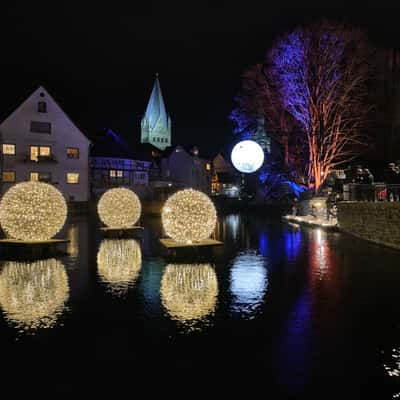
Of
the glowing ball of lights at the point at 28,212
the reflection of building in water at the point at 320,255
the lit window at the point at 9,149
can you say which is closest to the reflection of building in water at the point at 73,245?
the glowing ball of lights at the point at 28,212

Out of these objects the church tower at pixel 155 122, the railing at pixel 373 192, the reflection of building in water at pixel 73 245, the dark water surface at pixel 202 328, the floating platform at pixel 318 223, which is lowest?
the dark water surface at pixel 202 328

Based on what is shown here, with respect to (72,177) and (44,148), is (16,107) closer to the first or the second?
(44,148)

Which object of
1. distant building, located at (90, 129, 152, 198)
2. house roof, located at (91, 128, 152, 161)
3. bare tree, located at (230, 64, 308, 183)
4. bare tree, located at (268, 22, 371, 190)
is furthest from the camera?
house roof, located at (91, 128, 152, 161)

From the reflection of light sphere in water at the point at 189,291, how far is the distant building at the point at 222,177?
64.9m

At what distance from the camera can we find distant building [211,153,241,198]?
3093 inches

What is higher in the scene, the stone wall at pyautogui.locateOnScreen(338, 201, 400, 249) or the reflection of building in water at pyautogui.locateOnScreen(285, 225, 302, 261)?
the stone wall at pyautogui.locateOnScreen(338, 201, 400, 249)

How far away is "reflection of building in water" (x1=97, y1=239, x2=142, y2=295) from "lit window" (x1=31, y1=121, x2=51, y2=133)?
2786 cm

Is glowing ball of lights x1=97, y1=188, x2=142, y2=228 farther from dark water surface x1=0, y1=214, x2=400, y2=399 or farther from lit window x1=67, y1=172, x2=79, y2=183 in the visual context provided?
lit window x1=67, y1=172, x2=79, y2=183

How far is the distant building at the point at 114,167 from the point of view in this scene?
48.7m

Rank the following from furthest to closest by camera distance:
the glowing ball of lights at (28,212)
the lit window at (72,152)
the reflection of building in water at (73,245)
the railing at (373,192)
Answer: the lit window at (72,152) → the railing at (373,192) → the reflection of building in water at (73,245) → the glowing ball of lights at (28,212)

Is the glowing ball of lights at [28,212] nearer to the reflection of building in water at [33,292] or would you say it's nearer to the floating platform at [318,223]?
the reflection of building in water at [33,292]

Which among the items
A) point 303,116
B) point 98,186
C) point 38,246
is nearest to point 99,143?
point 98,186

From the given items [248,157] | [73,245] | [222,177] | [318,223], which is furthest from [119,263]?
[222,177]

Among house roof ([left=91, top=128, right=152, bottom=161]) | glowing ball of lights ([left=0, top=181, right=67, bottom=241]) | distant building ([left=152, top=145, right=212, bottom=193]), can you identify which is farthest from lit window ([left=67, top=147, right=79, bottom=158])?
glowing ball of lights ([left=0, top=181, right=67, bottom=241])
